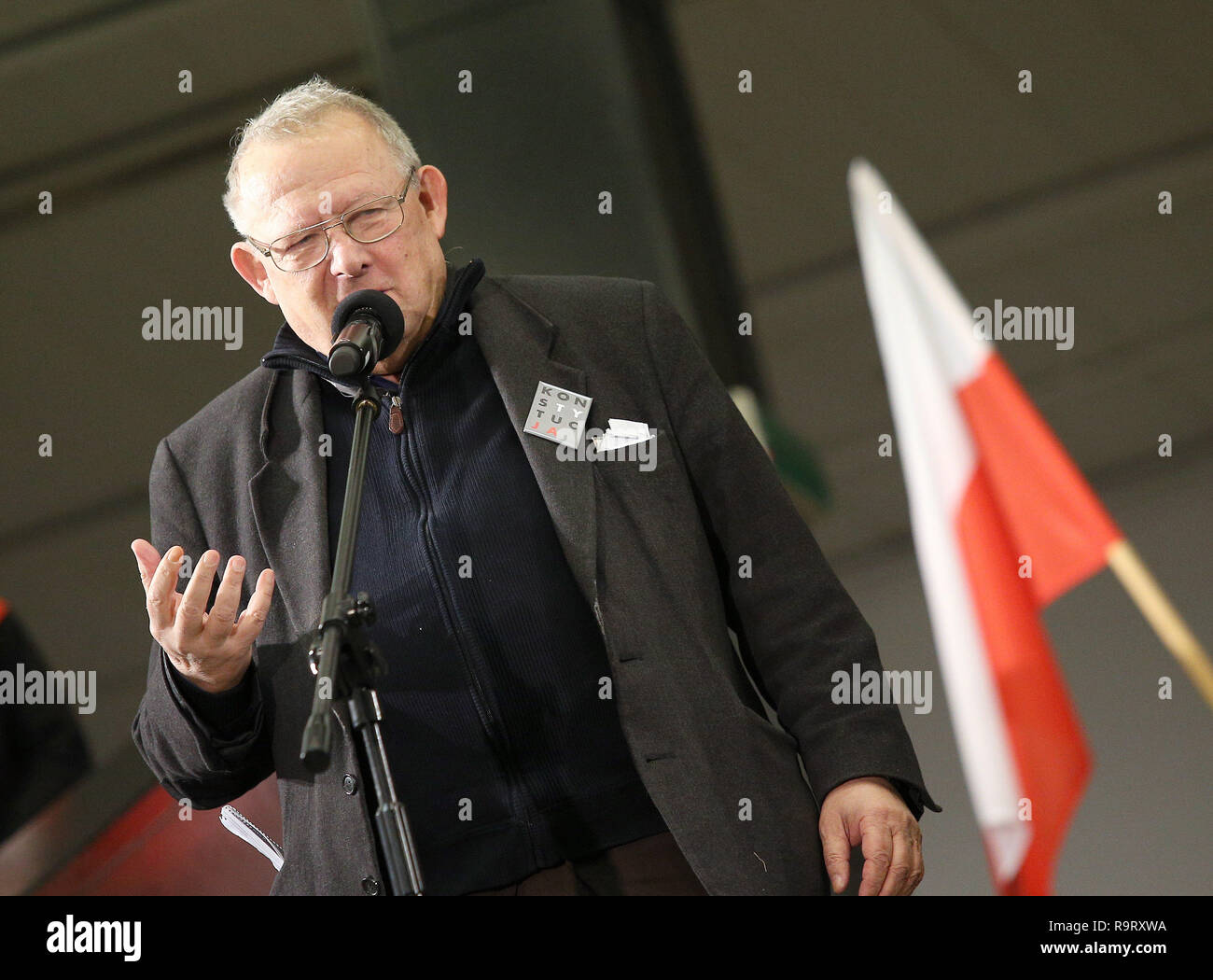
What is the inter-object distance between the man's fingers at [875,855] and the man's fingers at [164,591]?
2.78 ft

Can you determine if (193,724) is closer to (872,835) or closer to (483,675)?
(483,675)

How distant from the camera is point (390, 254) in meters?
1.67

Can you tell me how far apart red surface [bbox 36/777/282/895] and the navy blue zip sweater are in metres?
0.65

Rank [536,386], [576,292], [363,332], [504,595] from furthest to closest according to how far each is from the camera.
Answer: [576,292] → [536,386] → [504,595] → [363,332]

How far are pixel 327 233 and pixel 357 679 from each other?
0.74 m

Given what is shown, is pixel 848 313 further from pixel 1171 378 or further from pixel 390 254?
pixel 390 254

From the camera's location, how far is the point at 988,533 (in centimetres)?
273

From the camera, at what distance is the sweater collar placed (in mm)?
1688

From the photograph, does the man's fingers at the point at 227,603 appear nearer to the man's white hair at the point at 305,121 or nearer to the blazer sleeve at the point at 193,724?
the blazer sleeve at the point at 193,724

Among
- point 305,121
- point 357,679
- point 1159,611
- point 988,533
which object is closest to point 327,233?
point 305,121

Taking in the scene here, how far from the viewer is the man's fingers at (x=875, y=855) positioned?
56.6 inches

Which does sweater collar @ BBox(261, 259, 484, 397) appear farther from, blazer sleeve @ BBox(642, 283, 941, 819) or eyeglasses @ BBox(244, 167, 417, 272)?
blazer sleeve @ BBox(642, 283, 941, 819)
